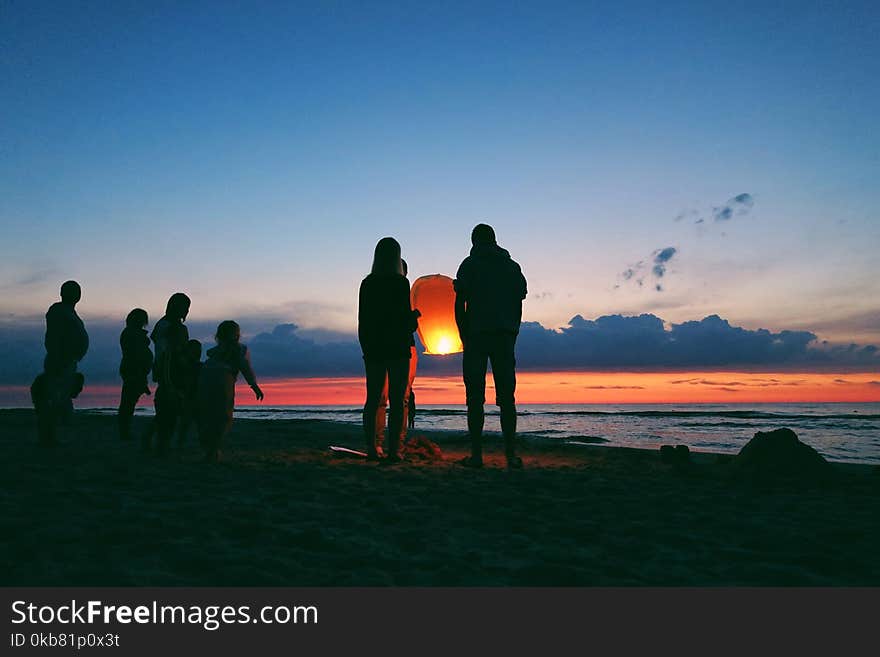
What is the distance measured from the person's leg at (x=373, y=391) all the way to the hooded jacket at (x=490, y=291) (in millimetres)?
1183

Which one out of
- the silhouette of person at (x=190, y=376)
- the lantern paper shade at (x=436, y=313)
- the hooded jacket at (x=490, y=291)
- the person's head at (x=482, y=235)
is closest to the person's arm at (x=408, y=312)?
the hooded jacket at (x=490, y=291)

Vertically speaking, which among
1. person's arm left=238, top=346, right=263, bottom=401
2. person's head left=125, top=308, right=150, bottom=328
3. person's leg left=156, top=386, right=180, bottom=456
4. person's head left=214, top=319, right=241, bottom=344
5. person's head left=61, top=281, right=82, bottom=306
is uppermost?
person's head left=61, top=281, right=82, bottom=306

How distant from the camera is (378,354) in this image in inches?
264

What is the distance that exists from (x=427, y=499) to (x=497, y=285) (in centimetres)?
286

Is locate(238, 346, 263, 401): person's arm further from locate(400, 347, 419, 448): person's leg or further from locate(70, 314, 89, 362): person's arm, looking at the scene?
locate(70, 314, 89, 362): person's arm

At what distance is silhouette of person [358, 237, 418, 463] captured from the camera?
669cm

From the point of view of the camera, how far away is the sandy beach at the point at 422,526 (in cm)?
262

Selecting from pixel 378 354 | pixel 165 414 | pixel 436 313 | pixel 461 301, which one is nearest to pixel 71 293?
pixel 165 414

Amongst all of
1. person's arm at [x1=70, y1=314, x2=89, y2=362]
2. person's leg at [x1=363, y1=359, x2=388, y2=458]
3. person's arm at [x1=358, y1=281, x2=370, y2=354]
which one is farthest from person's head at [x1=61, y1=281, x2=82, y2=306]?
person's leg at [x1=363, y1=359, x2=388, y2=458]

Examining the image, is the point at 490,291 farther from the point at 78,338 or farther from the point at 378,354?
the point at 78,338

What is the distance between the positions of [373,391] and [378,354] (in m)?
0.47

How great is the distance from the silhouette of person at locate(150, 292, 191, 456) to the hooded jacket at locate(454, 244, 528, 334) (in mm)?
3508

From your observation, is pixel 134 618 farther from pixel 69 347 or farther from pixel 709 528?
pixel 69 347

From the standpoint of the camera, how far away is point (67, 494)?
4121 millimetres
